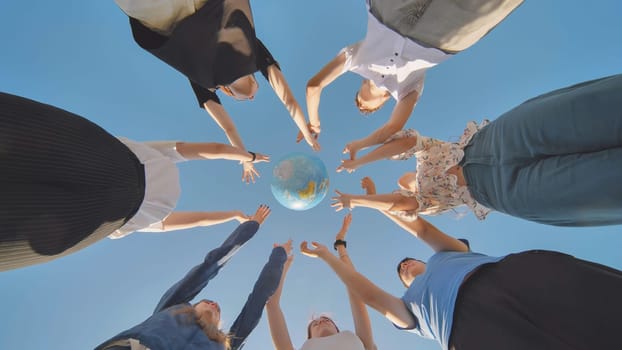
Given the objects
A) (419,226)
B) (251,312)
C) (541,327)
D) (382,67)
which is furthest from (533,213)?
(251,312)

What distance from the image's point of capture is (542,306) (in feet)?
4.45

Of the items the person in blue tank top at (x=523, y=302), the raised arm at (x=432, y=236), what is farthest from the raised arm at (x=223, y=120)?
the person in blue tank top at (x=523, y=302)

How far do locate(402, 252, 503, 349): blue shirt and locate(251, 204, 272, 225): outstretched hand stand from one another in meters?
2.39

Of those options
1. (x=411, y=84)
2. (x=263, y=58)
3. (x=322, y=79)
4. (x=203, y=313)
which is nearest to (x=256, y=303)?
(x=203, y=313)

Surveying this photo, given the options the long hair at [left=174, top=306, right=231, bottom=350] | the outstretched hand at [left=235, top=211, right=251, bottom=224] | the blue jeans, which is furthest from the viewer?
the outstretched hand at [left=235, top=211, right=251, bottom=224]

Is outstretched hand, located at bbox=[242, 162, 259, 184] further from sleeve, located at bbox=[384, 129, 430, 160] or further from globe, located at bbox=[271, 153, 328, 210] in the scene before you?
sleeve, located at bbox=[384, 129, 430, 160]

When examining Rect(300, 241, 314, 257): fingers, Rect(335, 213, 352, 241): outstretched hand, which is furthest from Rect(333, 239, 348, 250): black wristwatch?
Rect(300, 241, 314, 257): fingers

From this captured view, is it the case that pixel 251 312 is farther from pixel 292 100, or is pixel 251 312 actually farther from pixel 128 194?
pixel 292 100

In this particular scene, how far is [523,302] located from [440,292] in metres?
0.62

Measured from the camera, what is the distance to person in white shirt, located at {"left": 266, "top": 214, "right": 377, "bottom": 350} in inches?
110

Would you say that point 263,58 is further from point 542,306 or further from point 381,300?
point 542,306

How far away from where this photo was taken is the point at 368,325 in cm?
306

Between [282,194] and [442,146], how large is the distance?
1.97m

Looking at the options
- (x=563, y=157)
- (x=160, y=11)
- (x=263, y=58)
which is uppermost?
(x=160, y=11)
